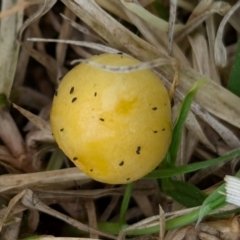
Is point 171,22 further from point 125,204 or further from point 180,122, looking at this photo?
point 125,204

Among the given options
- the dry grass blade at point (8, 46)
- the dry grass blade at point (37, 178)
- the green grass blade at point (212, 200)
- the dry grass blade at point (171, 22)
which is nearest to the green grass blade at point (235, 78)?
the dry grass blade at point (171, 22)

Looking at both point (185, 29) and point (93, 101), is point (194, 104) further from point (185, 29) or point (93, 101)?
point (93, 101)

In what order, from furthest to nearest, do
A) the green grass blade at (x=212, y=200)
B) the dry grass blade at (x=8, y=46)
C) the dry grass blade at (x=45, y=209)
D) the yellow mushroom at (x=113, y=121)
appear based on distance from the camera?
the dry grass blade at (x=8, y=46), the dry grass blade at (x=45, y=209), the green grass blade at (x=212, y=200), the yellow mushroom at (x=113, y=121)

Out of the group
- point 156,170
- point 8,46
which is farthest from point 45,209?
point 8,46

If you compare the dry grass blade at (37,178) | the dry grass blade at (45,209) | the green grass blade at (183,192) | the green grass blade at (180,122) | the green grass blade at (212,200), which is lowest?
the dry grass blade at (45,209)

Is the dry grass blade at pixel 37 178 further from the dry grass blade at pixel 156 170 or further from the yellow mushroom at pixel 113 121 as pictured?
the yellow mushroom at pixel 113 121

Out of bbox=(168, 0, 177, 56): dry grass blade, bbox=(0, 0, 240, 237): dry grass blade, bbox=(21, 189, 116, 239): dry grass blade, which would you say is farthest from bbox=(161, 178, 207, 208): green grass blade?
bbox=(168, 0, 177, 56): dry grass blade

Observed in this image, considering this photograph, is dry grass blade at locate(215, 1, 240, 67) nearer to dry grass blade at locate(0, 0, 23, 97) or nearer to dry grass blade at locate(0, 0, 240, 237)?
dry grass blade at locate(0, 0, 240, 237)
